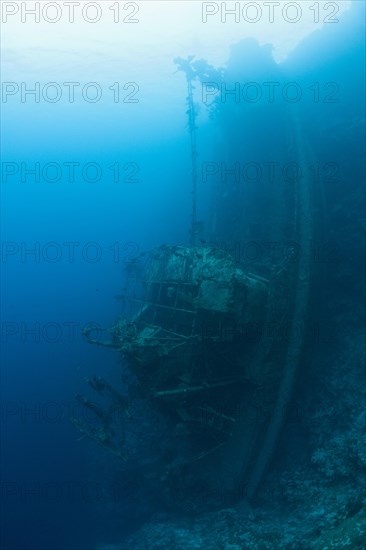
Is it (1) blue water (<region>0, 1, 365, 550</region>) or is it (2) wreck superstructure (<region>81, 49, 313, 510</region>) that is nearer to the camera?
(2) wreck superstructure (<region>81, 49, 313, 510</region>)

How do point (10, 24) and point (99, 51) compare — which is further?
point (99, 51)

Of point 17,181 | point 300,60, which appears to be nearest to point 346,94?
point 300,60

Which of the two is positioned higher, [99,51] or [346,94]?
[99,51]

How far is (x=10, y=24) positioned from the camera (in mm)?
22875

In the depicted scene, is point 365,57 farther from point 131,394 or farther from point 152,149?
point 152,149

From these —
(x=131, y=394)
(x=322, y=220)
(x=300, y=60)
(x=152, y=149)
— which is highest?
(x=152, y=149)

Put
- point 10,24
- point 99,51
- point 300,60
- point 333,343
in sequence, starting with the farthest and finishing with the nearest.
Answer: point 99,51, point 10,24, point 300,60, point 333,343

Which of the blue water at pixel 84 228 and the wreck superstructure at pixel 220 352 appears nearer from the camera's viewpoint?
the wreck superstructure at pixel 220 352

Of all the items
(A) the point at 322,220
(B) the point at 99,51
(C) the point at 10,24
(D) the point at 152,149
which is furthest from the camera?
(D) the point at 152,149

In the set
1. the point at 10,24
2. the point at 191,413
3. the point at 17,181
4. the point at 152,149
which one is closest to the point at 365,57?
the point at 191,413

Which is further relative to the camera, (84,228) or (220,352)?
(84,228)

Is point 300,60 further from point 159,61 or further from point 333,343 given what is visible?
point 159,61

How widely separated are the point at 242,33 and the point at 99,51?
1334 cm

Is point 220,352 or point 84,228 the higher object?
point 84,228
